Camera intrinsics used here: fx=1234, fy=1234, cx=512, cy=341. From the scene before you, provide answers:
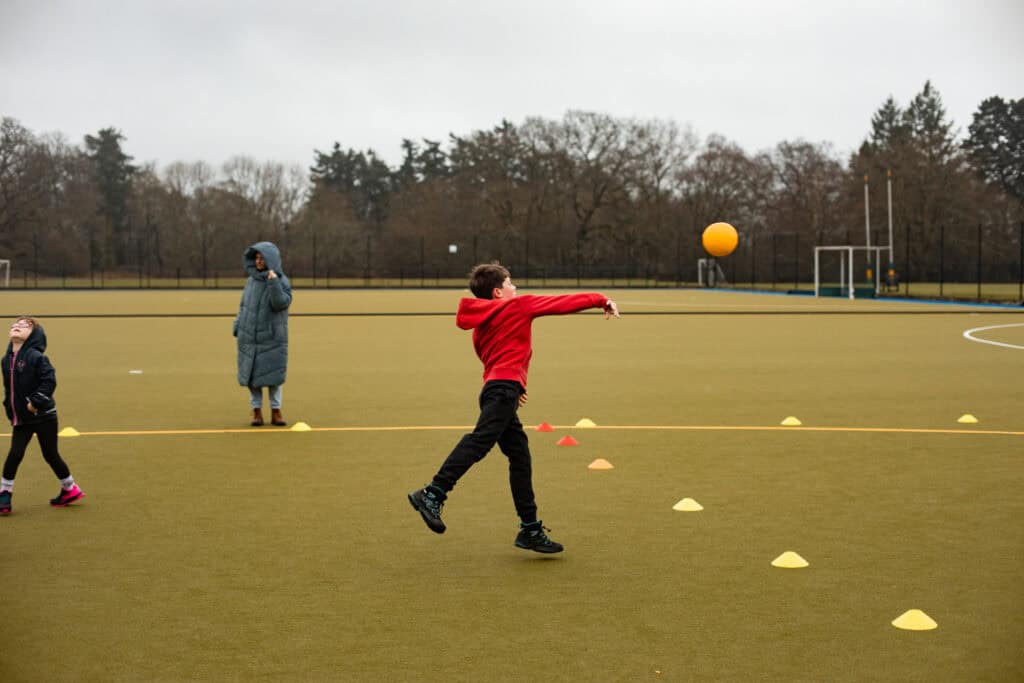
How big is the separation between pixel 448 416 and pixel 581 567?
624 centimetres

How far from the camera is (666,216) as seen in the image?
263ft

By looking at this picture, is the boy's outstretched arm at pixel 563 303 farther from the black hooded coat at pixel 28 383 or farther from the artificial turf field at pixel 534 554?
the black hooded coat at pixel 28 383

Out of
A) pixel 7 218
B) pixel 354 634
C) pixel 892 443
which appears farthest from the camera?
pixel 7 218

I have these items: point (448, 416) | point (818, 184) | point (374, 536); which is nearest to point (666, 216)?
point (818, 184)

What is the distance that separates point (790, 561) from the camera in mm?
6355

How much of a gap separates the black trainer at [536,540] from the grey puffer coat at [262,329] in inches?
205

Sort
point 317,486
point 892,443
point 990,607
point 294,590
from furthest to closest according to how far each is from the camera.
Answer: point 892,443, point 317,486, point 294,590, point 990,607

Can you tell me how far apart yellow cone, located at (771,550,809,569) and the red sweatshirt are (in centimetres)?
160

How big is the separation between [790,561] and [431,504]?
188 cm

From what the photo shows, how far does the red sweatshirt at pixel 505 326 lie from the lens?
21.5 feet

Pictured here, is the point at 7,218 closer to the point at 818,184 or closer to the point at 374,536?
the point at 818,184

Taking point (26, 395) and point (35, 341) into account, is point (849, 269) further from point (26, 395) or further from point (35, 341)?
point (26, 395)

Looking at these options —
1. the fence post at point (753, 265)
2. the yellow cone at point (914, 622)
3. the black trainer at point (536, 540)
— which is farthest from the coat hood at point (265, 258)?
the fence post at point (753, 265)

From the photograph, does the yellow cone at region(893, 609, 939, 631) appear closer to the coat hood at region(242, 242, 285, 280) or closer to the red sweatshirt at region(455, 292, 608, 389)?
the red sweatshirt at region(455, 292, 608, 389)
